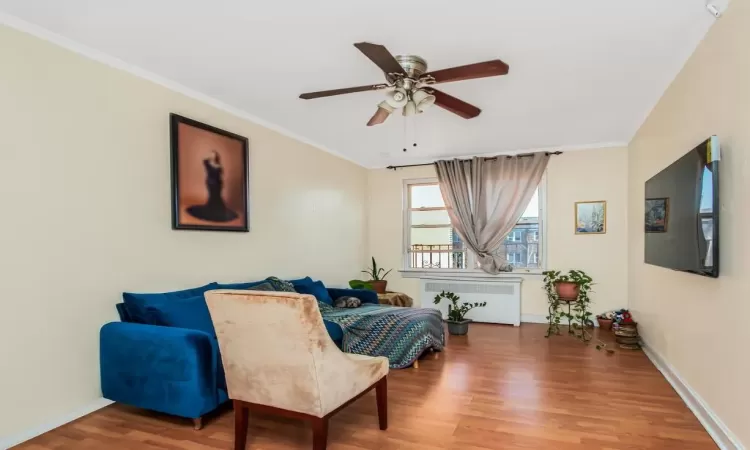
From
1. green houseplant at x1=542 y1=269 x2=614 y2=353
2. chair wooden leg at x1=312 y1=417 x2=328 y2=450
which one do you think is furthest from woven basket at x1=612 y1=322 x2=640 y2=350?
chair wooden leg at x1=312 y1=417 x2=328 y2=450

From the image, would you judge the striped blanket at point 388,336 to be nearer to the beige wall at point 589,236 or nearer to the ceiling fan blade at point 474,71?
the ceiling fan blade at point 474,71

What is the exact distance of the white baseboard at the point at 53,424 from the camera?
2.46m

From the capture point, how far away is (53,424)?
8.79ft

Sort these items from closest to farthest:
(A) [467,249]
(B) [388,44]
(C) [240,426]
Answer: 1. (C) [240,426]
2. (B) [388,44]
3. (A) [467,249]

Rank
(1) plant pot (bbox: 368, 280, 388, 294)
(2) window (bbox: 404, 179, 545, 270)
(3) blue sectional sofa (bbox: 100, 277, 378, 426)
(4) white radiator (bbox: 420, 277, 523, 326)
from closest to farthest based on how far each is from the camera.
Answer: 1. (3) blue sectional sofa (bbox: 100, 277, 378, 426)
2. (4) white radiator (bbox: 420, 277, 523, 326)
3. (2) window (bbox: 404, 179, 545, 270)
4. (1) plant pot (bbox: 368, 280, 388, 294)

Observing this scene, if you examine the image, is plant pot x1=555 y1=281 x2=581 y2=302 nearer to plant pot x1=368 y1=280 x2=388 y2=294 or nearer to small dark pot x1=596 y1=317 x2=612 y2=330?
small dark pot x1=596 y1=317 x2=612 y2=330

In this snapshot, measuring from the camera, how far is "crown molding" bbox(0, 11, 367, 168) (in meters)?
2.56

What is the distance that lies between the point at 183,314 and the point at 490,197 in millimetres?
4428

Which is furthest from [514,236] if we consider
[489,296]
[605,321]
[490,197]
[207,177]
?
[207,177]

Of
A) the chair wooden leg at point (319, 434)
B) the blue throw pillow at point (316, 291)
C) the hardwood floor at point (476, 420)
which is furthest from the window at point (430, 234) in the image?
the chair wooden leg at point (319, 434)

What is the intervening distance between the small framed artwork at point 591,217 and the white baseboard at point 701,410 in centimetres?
214

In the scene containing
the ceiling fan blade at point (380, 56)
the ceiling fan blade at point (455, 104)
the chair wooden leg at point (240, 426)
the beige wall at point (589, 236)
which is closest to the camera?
the ceiling fan blade at point (380, 56)

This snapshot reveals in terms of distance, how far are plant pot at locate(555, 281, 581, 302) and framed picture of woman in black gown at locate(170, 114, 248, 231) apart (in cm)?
387

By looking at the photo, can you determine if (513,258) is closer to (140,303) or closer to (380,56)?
(380,56)
